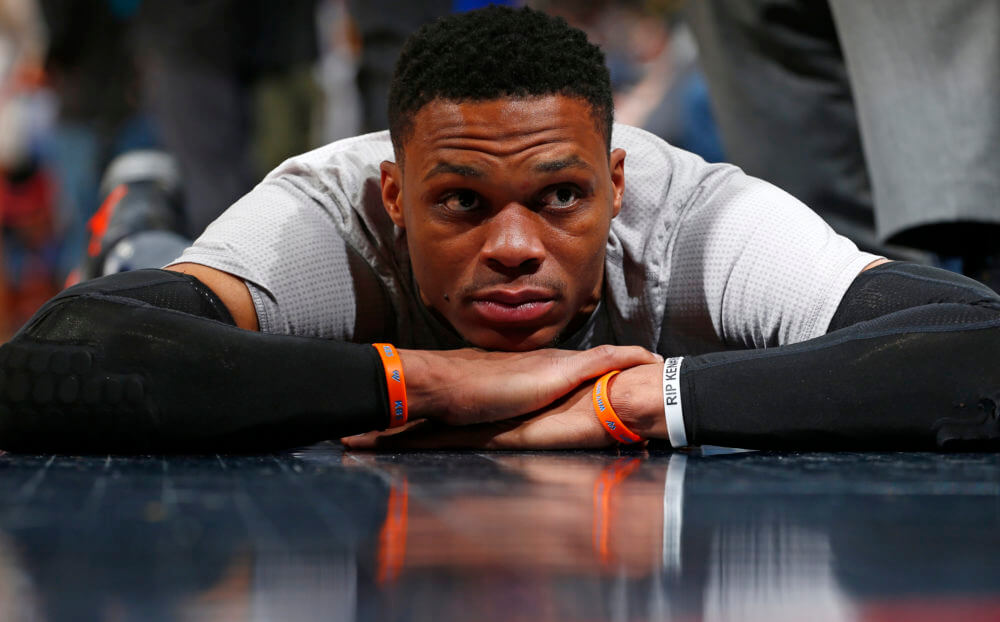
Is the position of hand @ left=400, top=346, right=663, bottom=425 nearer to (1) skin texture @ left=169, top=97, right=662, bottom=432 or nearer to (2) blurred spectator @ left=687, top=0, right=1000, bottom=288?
(1) skin texture @ left=169, top=97, right=662, bottom=432

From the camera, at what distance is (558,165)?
179 cm

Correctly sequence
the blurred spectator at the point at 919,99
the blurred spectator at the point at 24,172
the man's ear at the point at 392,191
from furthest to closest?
the blurred spectator at the point at 24,172, the blurred spectator at the point at 919,99, the man's ear at the point at 392,191

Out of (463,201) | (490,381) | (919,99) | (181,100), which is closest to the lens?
(490,381)

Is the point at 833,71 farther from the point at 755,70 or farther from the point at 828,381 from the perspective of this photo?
the point at 828,381

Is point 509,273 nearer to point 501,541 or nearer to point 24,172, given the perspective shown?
point 501,541

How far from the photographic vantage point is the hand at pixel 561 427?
1680 millimetres

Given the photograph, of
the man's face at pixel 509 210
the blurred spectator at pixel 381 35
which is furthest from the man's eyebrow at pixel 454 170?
the blurred spectator at pixel 381 35

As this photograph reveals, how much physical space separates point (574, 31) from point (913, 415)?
2.66ft

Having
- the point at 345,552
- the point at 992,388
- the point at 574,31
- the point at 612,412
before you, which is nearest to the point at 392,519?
the point at 345,552

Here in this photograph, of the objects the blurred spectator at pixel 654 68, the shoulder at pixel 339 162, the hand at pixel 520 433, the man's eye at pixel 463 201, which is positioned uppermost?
the blurred spectator at pixel 654 68

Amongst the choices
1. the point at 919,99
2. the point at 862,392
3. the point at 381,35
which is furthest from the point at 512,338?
the point at 381,35

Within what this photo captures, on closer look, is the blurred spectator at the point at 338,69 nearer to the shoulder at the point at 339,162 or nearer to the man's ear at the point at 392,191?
the shoulder at the point at 339,162

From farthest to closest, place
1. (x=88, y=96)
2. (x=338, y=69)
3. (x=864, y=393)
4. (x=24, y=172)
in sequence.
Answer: (x=338, y=69), (x=24, y=172), (x=88, y=96), (x=864, y=393)

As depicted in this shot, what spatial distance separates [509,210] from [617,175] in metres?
0.29
